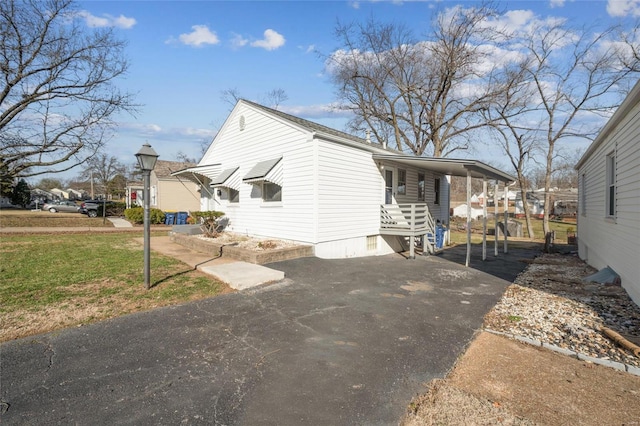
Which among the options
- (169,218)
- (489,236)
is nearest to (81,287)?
(169,218)

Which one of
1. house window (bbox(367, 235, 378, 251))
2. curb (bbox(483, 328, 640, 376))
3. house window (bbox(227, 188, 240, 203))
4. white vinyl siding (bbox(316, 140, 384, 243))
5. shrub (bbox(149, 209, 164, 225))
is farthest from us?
shrub (bbox(149, 209, 164, 225))

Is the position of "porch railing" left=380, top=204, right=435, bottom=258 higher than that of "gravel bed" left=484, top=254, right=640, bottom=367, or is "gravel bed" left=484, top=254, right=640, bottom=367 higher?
"porch railing" left=380, top=204, right=435, bottom=258

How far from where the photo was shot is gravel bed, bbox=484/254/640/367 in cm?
421

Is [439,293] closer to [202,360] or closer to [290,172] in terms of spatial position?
[202,360]

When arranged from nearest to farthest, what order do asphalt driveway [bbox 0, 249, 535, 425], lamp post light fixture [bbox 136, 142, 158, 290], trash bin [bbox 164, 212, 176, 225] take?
asphalt driveway [bbox 0, 249, 535, 425], lamp post light fixture [bbox 136, 142, 158, 290], trash bin [bbox 164, 212, 176, 225]

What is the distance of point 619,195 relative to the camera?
22.6 feet

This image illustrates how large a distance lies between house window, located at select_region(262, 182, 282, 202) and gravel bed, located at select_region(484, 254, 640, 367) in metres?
7.49

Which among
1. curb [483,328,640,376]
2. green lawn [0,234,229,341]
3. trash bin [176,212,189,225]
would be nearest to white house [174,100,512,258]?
green lawn [0,234,229,341]

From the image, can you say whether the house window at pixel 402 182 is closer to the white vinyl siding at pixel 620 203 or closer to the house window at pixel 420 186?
the house window at pixel 420 186

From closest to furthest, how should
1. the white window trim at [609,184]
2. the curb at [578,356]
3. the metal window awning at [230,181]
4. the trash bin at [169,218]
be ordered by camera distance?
the curb at [578,356], the white window trim at [609,184], the metal window awning at [230,181], the trash bin at [169,218]

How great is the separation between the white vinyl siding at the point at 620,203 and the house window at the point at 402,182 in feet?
20.5

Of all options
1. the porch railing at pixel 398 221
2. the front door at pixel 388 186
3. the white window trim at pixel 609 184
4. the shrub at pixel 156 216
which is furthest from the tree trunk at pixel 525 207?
the shrub at pixel 156 216

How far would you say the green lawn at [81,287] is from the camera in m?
4.79

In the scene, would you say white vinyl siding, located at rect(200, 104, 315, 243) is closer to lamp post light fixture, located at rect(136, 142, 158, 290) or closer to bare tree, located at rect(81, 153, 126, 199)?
lamp post light fixture, located at rect(136, 142, 158, 290)
